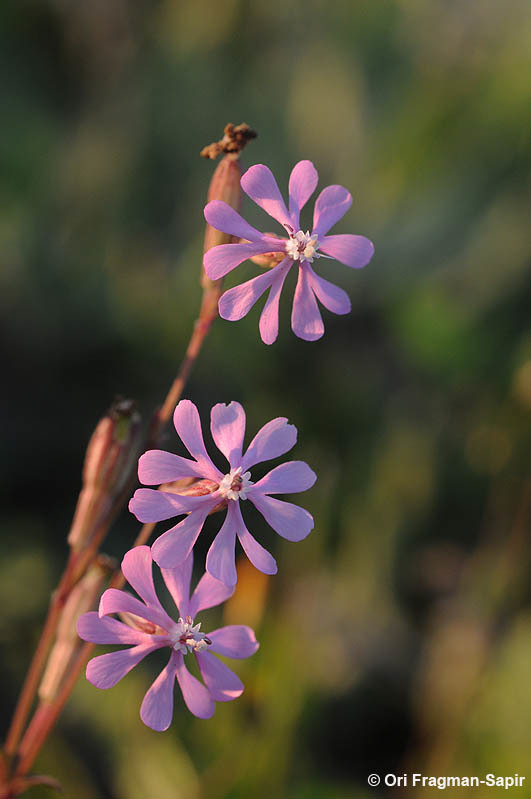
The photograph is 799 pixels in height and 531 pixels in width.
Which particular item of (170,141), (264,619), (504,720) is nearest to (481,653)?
(504,720)

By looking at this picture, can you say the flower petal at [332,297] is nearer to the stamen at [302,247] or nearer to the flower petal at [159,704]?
the stamen at [302,247]

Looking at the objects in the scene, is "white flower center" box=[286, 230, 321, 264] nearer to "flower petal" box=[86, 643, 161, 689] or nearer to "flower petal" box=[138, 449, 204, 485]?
"flower petal" box=[138, 449, 204, 485]

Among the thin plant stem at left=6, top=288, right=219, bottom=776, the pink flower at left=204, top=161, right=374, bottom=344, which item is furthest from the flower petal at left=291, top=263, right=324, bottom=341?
the thin plant stem at left=6, top=288, right=219, bottom=776

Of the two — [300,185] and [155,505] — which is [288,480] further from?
[300,185]

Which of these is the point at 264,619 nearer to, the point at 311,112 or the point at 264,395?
the point at 264,395

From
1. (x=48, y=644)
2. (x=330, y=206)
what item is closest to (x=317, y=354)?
(x=330, y=206)

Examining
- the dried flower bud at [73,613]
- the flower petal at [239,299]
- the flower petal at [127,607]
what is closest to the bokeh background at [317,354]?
the dried flower bud at [73,613]
